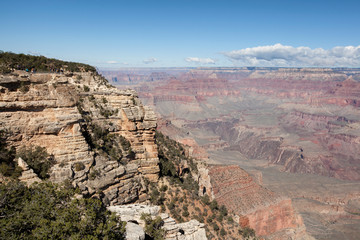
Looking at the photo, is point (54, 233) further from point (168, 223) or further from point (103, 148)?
point (103, 148)

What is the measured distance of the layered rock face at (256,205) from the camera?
50.8 m

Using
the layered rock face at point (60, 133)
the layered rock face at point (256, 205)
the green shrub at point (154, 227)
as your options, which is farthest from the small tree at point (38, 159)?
the layered rock face at point (256, 205)

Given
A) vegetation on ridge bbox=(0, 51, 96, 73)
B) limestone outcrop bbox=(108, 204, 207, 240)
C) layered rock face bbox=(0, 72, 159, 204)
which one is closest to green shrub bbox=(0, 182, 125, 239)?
limestone outcrop bbox=(108, 204, 207, 240)

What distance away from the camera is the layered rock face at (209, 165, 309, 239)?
2002 inches

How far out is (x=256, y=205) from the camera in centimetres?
5231

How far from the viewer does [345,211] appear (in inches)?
3103

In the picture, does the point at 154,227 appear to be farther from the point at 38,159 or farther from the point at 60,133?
the point at 60,133

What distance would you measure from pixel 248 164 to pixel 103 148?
128m

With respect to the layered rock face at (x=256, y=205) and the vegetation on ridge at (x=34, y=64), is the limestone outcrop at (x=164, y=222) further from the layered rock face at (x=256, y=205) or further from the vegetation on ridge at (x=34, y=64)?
the layered rock face at (x=256, y=205)

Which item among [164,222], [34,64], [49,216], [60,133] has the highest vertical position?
[34,64]

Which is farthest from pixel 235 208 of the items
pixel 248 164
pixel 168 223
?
pixel 248 164

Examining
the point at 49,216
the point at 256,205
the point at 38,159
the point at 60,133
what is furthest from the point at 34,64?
the point at 256,205

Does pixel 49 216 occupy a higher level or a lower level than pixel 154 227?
higher

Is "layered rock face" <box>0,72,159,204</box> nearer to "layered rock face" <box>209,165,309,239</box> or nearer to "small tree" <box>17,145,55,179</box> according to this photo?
"small tree" <box>17,145,55,179</box>
